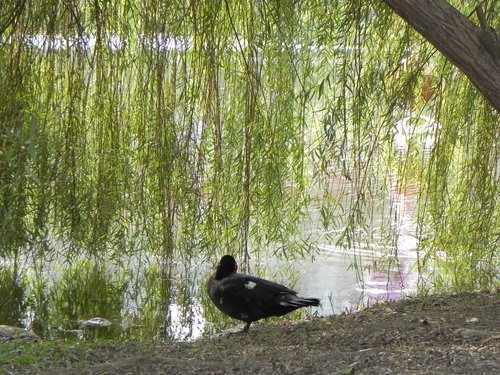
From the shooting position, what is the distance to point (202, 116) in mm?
5125

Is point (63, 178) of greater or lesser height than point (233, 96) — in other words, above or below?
below

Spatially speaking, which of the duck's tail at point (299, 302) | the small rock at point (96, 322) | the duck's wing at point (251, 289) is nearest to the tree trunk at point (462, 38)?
the duck's tail at point (299, 302)

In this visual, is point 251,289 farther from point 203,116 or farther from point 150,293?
point 150,293

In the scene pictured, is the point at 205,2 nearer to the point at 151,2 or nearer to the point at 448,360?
the point at 151,2

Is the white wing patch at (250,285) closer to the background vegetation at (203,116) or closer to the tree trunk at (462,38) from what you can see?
the background vegetation at (203,116)

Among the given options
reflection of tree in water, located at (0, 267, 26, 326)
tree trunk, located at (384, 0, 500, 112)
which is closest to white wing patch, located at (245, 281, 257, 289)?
tree trunk, located at (384, 0, 500, 112)

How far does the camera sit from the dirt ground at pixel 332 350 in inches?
128

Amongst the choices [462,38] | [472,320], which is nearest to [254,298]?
[472,320]

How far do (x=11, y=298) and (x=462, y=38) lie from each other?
158 inches

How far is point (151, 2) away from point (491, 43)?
2049 mm

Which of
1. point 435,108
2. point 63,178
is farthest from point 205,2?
point 435,108

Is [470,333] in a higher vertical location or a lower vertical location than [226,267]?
lower

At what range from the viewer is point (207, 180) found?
5438 millimetres

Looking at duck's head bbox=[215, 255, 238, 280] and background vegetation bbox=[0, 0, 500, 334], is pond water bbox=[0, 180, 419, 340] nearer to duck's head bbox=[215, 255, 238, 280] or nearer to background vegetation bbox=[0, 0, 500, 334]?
background vegetation bbox=[0, 0, 500, 334]
